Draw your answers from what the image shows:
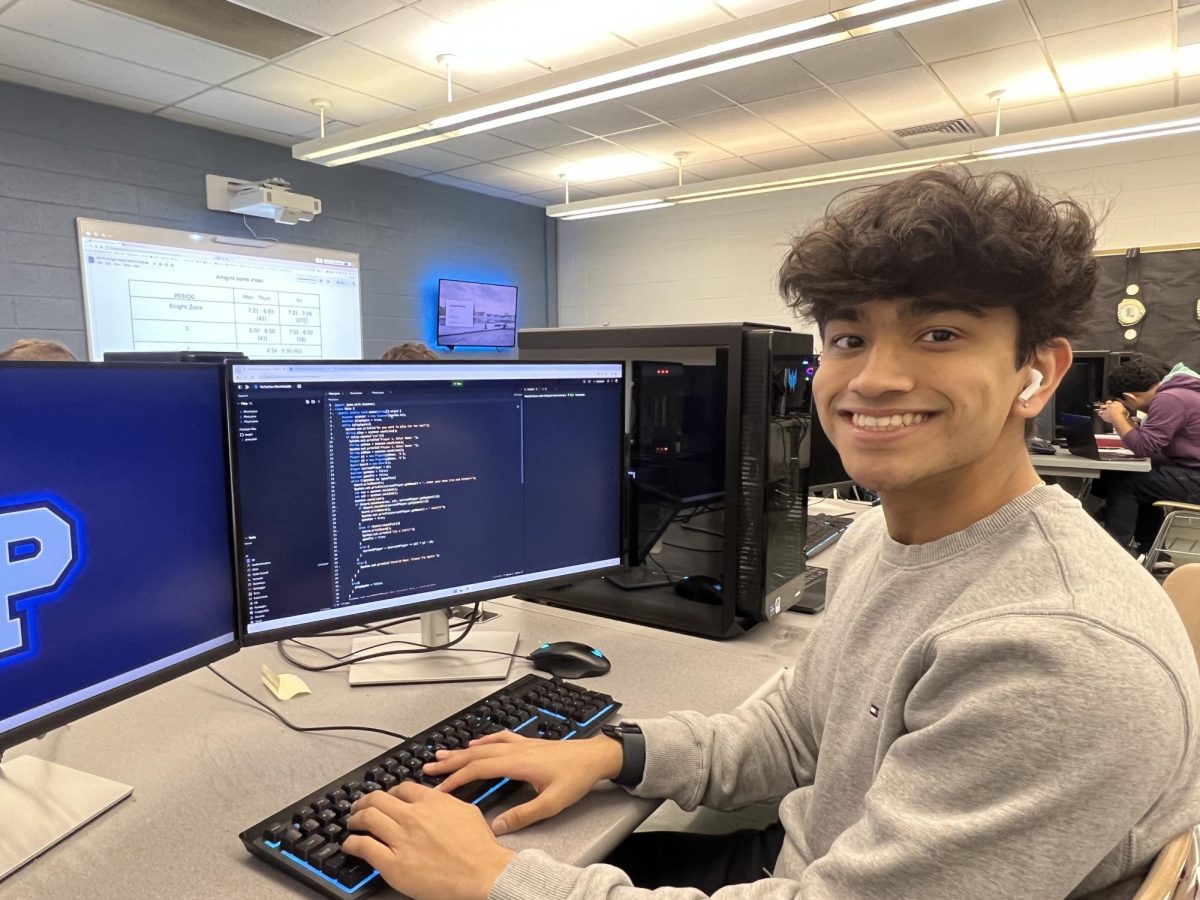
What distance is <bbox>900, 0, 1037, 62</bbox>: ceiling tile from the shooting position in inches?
125

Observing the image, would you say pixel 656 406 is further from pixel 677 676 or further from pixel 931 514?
pixel 931 514

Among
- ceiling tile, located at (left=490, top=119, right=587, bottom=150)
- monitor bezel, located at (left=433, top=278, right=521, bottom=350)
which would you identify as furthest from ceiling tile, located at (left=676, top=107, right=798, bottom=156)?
monitor bezel, located at (left=433, top=278, right=521, bottom=350)

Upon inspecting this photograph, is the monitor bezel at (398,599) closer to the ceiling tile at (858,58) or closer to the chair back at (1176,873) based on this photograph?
the chair back at (1176,873)

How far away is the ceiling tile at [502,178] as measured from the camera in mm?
5676

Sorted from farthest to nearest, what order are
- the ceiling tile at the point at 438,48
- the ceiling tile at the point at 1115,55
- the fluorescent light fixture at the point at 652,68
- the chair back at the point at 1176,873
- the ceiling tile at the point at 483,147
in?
the ceiling tile at the point at 483,147 → the ceiling tile at the point at 1115,55 → the ceiling tile at the point at 438,48 → the fluorescent light fixture at the point at 652,68 → the chair back at the point at 1176,873

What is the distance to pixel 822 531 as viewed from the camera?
1.88 meters

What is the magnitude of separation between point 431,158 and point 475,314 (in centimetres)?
140

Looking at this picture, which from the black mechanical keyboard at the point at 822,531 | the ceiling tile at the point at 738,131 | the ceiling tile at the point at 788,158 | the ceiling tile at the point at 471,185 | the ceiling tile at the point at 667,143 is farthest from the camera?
the ceiling tile at the point at 471,185

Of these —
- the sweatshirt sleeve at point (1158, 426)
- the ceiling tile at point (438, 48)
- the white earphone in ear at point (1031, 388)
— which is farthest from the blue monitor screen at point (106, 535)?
the sweatshirt sleeve at point (1158, 426)

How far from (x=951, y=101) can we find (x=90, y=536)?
4.88 meters

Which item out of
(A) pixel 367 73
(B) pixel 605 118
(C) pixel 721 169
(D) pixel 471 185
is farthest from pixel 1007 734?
(D) pixel 471 185

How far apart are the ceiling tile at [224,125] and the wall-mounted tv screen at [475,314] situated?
160 cm

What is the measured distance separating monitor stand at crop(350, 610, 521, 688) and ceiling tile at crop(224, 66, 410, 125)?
3.61m

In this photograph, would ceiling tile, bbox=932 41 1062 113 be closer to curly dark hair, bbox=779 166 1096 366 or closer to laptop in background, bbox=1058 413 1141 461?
laptop in background, bbox=1058 413 1141 461
